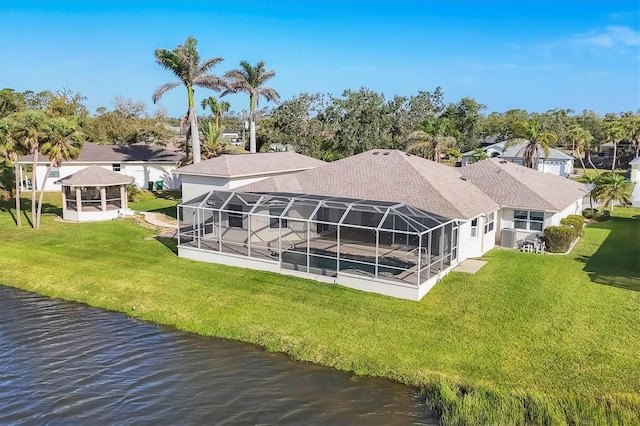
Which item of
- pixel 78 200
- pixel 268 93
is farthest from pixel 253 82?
pixel 78 200

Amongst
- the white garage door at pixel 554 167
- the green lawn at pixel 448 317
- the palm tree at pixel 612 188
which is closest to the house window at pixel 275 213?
the green lawn at pixel 448 317

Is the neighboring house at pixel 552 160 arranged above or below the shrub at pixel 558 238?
above

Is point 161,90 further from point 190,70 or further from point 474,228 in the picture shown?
point 474,228

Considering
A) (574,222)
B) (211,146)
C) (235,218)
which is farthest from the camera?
(211,146)

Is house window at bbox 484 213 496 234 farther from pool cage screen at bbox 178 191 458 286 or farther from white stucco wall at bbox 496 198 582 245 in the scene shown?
pool cage screen at bbox 178 191 458 286

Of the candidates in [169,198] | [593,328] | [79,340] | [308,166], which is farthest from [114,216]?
[593,328]

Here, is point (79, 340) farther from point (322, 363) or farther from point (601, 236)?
point (601, 236)

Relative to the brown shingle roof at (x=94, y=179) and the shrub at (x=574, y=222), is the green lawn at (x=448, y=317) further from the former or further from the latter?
the brown shingle roof at (x=94, y=179)
